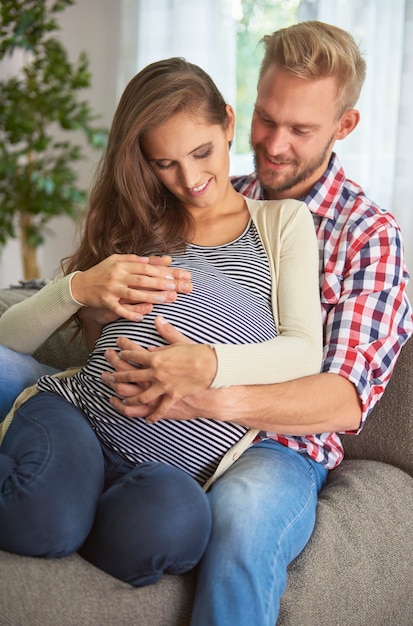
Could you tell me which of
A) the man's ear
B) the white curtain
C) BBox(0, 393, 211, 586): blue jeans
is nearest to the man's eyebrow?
the man's ear

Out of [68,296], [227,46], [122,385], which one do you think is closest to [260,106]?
[68,296]

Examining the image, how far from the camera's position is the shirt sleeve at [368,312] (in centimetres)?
149

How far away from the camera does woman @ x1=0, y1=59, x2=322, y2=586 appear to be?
46.8 inches

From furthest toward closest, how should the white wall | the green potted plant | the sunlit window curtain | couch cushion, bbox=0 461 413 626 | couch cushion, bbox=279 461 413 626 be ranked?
the white wall, the green potted plant, the sunlit window curtain, couch cushion, bbox=279 461 413 626, couch cushion, bbox=0 461 413 626

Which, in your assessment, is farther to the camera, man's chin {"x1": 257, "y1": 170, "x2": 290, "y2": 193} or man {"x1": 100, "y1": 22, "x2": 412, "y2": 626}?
man's chin {"x1": 257, "y1": 170, "x2": 290, "y2": 193}

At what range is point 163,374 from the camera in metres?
1.33

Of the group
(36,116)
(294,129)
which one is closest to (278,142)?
(294,129)

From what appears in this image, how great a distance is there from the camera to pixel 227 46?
335cm

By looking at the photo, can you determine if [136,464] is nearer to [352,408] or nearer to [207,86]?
[352,408]

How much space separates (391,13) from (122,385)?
2.09 metres

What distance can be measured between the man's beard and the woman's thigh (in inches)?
28.4

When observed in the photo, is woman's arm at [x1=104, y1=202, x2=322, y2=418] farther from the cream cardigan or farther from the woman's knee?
the woman's knee

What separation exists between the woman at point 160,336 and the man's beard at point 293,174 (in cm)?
12

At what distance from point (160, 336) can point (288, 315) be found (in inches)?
9.8
